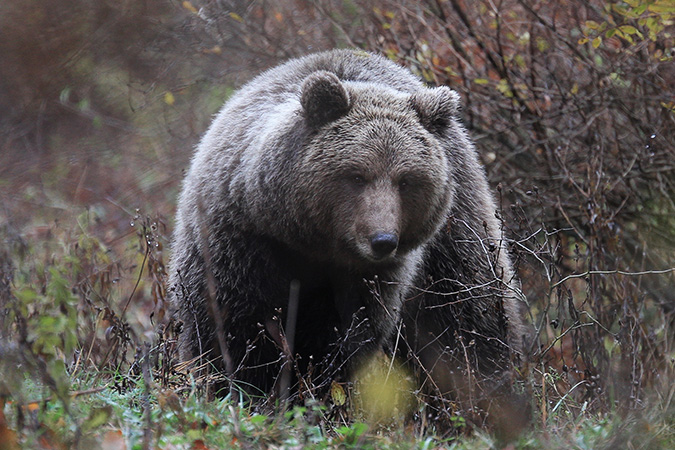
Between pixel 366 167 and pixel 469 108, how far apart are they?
12.0 feet

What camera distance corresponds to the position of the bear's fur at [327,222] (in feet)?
16.5

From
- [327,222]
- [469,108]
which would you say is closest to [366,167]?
[327,222]

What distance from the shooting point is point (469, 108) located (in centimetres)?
838

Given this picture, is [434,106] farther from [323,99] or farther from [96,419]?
[96,419]

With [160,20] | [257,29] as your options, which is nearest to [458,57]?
[257,29]

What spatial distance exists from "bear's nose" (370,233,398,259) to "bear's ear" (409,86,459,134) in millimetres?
928

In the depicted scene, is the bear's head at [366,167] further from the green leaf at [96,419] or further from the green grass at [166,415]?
the green leaf at [96,419]

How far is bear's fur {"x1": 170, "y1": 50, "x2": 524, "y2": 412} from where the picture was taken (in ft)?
16.5

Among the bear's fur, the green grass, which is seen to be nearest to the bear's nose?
the bear's fur

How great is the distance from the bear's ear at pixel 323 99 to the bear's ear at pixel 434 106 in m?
0.46

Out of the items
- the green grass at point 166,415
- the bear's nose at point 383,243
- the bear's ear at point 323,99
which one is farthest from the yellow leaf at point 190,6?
the bear's nose at point 383,243

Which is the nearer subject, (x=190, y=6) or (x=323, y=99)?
(x=323, y=99)

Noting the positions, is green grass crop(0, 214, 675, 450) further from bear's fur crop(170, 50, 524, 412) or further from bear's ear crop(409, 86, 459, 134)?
bear's ear crop(409, 86, 459, 134)

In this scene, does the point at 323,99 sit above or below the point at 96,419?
above
